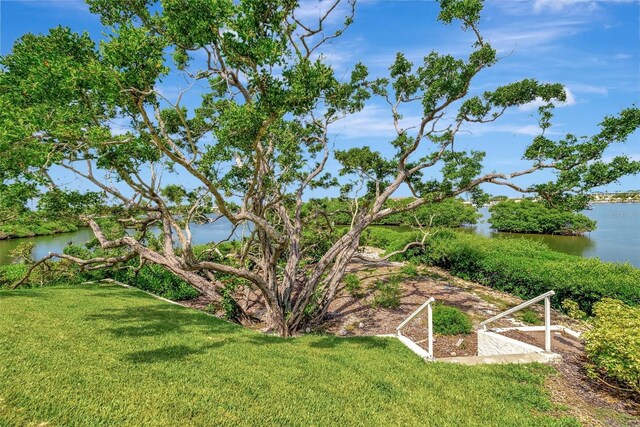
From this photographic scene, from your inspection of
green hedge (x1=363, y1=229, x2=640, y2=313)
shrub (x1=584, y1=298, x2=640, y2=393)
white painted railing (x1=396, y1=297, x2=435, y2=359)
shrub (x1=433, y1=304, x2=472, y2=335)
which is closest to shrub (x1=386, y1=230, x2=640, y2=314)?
green hedge (x1=363, y1=229, x2=640, y2=313)

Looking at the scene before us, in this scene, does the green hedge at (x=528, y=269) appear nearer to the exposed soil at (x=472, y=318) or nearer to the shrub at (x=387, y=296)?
the exposed soil at (x=472, y=318)

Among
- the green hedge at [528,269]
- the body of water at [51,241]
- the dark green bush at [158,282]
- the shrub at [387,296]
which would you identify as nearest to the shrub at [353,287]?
the shrub at [387,296]

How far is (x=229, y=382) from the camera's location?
4.61m

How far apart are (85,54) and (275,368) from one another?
7.15m

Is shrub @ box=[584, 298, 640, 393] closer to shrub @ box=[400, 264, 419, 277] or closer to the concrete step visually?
the concrete step

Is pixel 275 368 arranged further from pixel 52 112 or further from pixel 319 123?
pixel 319 123

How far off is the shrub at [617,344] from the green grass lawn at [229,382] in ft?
2.85

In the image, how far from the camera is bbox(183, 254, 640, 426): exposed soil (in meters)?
4.68

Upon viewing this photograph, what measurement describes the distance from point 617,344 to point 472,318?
5.80 m

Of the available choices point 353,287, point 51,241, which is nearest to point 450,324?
point 353,287

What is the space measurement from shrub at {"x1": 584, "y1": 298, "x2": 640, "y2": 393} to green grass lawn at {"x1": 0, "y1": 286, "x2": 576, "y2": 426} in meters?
0.87

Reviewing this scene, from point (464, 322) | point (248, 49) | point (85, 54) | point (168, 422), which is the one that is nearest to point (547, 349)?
point (464, 322)

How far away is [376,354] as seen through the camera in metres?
6.53

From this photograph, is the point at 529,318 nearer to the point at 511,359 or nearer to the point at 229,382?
the point at 511,359
